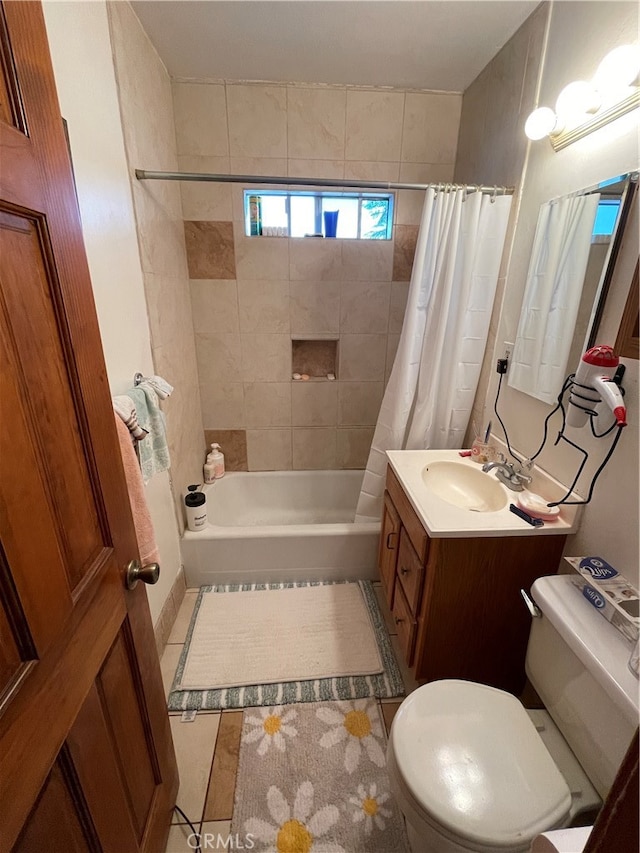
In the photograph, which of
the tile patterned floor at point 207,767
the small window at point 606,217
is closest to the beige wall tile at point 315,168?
the small window at point 606,217

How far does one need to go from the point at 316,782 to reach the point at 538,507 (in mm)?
1159

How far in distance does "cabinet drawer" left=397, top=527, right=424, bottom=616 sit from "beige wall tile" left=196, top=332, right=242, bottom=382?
4.76ft

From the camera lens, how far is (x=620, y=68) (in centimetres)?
97

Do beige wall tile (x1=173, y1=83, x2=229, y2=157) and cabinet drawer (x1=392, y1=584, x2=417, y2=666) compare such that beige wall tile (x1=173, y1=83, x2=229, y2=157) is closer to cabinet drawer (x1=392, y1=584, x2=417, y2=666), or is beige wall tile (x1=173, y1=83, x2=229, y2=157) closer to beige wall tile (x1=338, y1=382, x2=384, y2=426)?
beige wall tile (x1=338, y1=382, x2=384, y2=426)

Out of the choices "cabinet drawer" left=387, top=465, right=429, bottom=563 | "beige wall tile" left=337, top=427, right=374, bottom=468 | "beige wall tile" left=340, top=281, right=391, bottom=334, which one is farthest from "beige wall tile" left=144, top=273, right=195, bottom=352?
"cabinet drawer" left=387, top=465, right=429, bottom=563

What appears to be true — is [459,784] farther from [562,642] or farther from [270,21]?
[270,21]

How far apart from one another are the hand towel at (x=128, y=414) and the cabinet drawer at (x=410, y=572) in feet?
3.26

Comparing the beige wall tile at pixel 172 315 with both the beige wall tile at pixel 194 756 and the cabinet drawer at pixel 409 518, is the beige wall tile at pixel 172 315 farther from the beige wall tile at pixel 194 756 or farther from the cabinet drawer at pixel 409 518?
the beige wall tile at pixel 194 756

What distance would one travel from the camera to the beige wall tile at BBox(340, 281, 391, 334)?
224 centimetres

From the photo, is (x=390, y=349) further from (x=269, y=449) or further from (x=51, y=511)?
(x=51, y=511)

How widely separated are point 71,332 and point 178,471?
1.38 meters

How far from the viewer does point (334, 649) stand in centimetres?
167

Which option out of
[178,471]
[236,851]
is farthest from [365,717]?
[178,471]

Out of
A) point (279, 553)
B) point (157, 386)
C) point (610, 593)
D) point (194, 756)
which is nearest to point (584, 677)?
point (610, 593)
